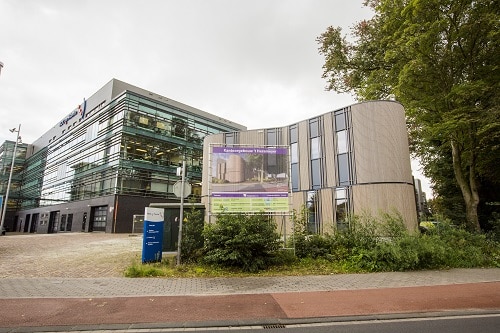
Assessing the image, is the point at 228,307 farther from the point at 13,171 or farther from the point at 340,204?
the point at 13,171

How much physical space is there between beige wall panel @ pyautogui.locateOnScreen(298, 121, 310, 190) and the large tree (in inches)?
197

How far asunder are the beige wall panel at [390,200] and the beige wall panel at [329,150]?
260 cm

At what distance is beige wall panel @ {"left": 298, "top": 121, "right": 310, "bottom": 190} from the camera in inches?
911

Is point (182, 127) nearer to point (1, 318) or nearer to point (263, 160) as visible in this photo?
point (263, 160)

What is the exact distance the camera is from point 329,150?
2214 cm

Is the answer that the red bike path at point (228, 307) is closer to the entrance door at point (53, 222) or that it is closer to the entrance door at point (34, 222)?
the entrance door at point (53, 222)

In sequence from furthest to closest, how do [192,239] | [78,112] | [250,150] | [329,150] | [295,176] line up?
[78,112]
[295,176]
[329,150]
[250,150]
[192,239]

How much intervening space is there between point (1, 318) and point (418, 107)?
64.2 ft

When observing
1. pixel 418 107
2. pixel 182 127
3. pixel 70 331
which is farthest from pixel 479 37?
pixel 182 127

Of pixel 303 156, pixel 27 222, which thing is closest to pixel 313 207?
pixel 303 156

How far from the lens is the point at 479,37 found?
49.7 feet

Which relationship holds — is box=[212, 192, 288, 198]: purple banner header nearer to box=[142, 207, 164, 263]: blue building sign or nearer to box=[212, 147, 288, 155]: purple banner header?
box=[212, 147, 288, 155]: purple banner header

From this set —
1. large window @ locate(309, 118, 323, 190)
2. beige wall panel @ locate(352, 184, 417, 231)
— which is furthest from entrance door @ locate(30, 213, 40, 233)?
beige wall panel @ locate(352, 184, 417, 231)

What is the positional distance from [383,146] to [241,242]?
13247 millimetres
